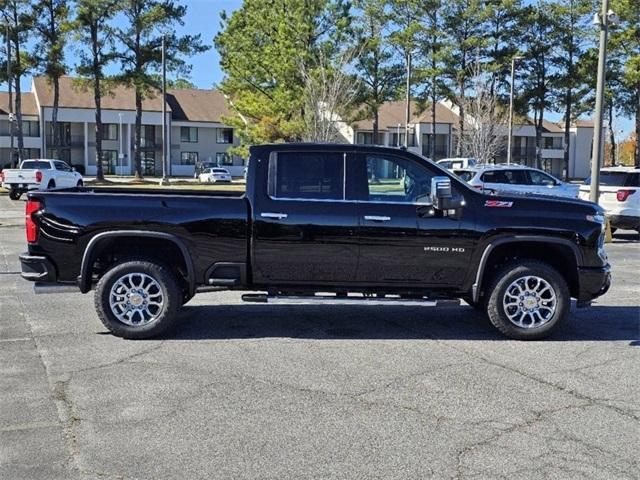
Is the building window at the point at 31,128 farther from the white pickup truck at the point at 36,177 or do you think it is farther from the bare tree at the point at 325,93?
the bare tree at the point at 325,93

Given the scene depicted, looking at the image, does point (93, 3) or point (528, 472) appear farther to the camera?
point (93, 3)

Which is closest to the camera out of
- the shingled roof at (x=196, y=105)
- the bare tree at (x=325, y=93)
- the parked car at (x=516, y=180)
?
the parked car at (x=516, y=180)

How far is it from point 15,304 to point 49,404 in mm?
4173

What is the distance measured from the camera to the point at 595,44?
5347 centimetres

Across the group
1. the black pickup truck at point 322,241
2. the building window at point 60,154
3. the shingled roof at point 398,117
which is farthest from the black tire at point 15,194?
the shingled roof at point 398,117

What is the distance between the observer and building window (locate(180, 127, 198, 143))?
7662cm

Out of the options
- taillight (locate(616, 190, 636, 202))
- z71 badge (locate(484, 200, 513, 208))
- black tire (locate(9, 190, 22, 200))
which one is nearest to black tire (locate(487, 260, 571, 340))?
z71 badge (locate(484, 200, 513, 208))

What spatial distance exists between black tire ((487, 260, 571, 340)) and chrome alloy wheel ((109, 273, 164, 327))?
3.36 m

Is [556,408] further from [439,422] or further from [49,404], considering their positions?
[49,404]

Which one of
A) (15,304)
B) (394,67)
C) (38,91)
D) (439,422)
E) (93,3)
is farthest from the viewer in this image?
(38,91)

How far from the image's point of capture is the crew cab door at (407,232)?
284 inches

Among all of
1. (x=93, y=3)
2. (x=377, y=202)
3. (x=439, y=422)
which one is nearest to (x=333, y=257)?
(x=377, y=202)

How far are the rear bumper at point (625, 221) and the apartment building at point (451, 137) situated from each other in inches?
1884

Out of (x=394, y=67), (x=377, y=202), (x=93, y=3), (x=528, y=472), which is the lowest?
(x=528, y=472)
